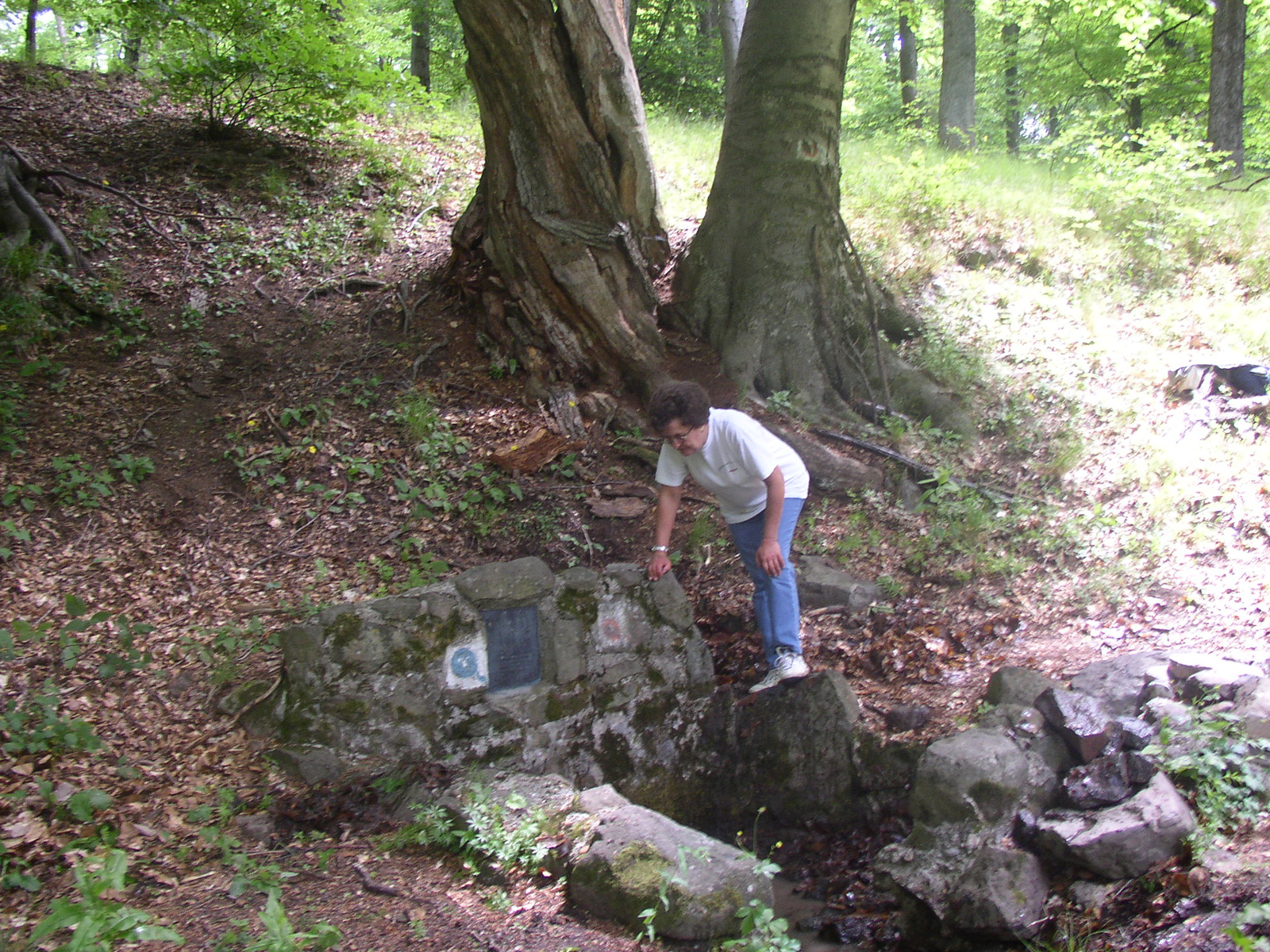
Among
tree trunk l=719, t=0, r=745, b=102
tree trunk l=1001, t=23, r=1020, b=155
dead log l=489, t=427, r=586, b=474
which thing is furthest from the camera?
tree trunk l=1001, t=23, r=1020, b=155

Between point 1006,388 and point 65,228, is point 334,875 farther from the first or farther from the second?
point 65,228

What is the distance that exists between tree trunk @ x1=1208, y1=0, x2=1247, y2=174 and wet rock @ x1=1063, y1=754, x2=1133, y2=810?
11.7 metres

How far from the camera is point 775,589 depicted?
439cm

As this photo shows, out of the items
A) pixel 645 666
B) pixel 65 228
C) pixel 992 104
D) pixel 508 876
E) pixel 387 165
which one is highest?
pixel 992 104

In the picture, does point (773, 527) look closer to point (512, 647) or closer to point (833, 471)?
point (512, 647)

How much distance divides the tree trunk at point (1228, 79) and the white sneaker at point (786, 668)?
11656 mm

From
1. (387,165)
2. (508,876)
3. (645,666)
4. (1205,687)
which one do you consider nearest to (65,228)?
(387,165)

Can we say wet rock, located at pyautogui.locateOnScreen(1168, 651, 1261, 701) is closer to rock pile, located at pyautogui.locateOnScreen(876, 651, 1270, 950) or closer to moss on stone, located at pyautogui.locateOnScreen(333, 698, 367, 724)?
rock pile, located at pyautogui.locateOnScreen(876, 651, 1270, 950)

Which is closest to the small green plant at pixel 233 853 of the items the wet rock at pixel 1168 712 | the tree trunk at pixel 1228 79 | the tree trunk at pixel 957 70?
the wet rock at pixel 1168 712

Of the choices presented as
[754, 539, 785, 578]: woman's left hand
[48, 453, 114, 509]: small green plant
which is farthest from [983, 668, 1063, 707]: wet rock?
[48, 453, 114, 509]: small green plant

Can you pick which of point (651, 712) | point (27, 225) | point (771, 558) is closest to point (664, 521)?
point (771, 558)

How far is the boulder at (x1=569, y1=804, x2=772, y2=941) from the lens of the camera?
3.15 meters

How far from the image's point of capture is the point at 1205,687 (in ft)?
12.9

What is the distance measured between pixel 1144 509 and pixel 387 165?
8207mm
